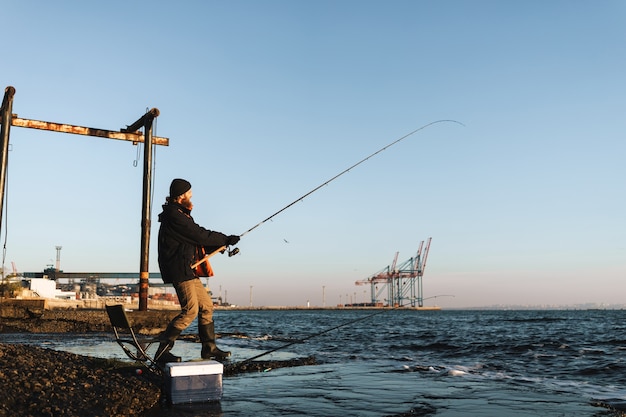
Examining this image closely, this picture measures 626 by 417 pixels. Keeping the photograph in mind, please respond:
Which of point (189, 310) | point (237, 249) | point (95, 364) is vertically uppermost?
point (237, 249)

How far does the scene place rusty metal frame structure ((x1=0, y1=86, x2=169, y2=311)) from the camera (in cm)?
1168

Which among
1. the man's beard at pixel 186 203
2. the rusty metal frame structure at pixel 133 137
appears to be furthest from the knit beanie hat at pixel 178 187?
the rusty metal frame structure at pixel 133 137

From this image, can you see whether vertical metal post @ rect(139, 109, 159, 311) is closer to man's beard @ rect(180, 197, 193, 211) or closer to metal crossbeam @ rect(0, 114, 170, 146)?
metal crossbeam @ rect(0, 114, 170, 146)

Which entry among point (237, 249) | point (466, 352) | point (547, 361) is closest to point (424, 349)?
point (466, 352)

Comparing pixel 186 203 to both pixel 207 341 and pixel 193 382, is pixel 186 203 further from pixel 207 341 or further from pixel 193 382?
pixel 193 382

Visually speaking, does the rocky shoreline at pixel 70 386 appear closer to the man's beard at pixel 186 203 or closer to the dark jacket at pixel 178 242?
the dark jacket at pixel 178 242

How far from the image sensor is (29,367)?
4.94m

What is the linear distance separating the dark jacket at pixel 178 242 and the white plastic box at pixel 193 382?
1137 millimetres

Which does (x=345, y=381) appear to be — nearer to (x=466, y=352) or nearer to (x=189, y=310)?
(x=189, y=310)

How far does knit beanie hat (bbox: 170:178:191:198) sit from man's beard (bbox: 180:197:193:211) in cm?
8

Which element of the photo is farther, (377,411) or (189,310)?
(189,310)

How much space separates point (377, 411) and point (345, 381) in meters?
2.00

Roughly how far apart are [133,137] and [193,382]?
1023 cm

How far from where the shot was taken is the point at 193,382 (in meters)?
4.82
